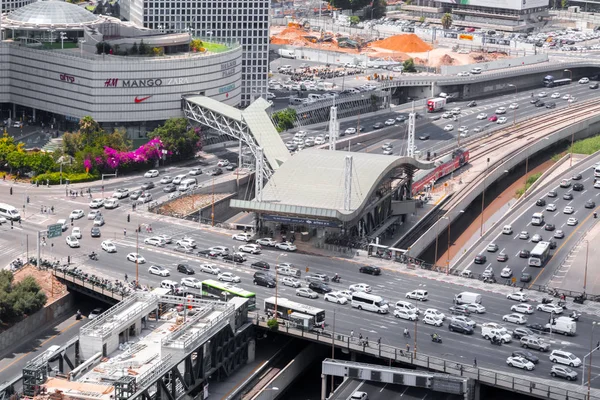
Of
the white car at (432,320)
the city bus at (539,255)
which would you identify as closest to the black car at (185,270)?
the white car at (432,320)

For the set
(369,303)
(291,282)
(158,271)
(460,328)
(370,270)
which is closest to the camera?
(460,328)

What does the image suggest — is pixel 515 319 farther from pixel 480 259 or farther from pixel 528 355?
pixel 480 259

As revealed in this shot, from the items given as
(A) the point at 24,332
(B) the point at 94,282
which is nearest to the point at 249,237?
(B) the point at 94,282

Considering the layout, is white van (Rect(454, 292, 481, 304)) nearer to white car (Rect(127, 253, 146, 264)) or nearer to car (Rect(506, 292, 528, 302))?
car (Rect(506, 292, 528, 302))

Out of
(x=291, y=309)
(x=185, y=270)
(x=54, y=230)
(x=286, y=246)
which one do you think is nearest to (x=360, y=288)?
(x=291, y=309)

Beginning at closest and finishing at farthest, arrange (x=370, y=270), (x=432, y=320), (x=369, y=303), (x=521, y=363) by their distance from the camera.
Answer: (x=521, y=363) → (x=432, y=320) → (x=369, y=303) → (x=370, y=270)

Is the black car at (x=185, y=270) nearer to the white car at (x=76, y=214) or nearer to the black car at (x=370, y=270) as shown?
the black car at (x=370, y=270)

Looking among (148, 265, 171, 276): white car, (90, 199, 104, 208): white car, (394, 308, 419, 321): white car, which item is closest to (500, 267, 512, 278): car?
(394, 308, 419, 321): white car
